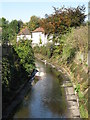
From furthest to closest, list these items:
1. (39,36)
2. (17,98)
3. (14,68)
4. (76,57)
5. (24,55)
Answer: (39,36)
(76,57)
(24,55)
(14,68)
(17,98)

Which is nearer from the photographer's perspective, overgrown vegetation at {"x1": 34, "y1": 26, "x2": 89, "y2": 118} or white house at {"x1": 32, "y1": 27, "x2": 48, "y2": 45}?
overgrown vegetation at {"x1": 34, "y1": 26, "x2": 89, "y2": 118}

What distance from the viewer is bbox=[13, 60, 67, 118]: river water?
673 inches

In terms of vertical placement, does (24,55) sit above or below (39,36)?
below

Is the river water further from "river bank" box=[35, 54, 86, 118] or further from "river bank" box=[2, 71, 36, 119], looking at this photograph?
"river bank" box=[35, 54, 86, 118]

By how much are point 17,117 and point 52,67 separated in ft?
64.8

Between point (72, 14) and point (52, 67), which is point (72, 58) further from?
point (72, 14)

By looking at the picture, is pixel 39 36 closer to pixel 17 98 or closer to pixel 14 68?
pixel 14 68

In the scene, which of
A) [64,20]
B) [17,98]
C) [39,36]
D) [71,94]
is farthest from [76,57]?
[39,36]

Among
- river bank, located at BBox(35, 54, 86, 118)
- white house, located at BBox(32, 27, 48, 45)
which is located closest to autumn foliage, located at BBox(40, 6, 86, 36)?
river bank, located at BBox(35, 54, 86, 118)

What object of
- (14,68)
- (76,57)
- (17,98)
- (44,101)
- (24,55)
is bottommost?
(44,101)

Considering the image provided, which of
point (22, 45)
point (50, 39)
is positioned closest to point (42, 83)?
point (22, 45)

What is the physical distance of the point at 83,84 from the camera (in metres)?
20.6

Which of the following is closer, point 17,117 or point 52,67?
point 17,117

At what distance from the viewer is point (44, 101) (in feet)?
65.2
